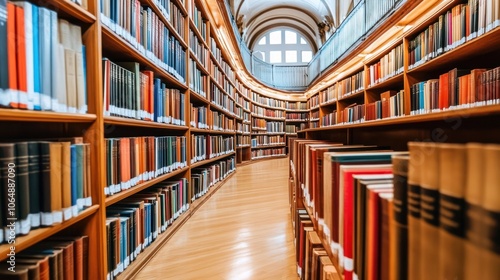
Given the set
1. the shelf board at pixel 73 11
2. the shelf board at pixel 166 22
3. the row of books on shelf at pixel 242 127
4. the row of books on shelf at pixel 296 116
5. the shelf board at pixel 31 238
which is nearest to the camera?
the shelf board at pixel 31 238

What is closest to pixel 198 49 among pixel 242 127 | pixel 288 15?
pixel 242 127

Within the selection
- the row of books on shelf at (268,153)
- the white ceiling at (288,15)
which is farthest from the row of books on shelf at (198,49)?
the white ceiling at (288,15)

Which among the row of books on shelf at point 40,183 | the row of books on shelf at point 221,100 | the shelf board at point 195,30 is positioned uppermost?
the shelf board at point 195,30

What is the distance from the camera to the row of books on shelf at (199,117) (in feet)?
10.0

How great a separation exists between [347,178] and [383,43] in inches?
156

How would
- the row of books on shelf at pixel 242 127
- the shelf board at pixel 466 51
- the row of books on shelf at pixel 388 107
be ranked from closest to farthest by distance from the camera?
the shelf board at pixel 466 51
the row of books on shelf at pixel 388 107
the row of books on shelf at pixel 242 127

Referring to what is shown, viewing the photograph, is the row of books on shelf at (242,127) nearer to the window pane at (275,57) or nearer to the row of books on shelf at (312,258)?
the row of books on shelf at (312,258)

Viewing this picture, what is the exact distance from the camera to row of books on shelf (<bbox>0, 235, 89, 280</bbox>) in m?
0.86

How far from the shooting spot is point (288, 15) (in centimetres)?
1202

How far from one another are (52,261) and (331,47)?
8.20 m

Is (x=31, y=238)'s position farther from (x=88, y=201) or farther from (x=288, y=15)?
(x=288, y=15)

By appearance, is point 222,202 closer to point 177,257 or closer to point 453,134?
point 177,257

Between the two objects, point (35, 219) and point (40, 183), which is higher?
point (40, 183)

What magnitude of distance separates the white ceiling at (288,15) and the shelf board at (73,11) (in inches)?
308
